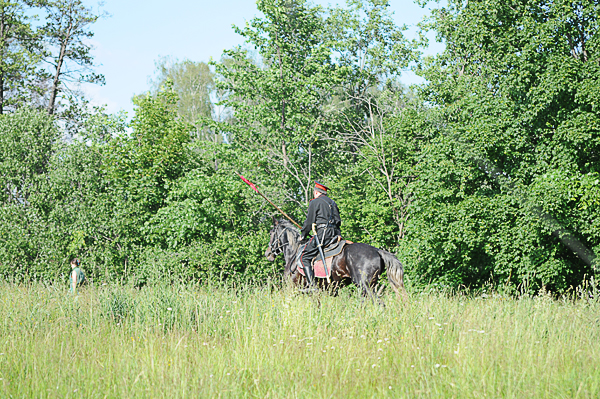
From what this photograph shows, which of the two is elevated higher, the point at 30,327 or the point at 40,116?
the point at 40,116

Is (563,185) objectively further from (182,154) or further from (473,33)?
(182,154)

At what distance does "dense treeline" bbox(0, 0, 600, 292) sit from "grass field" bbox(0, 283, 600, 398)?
5.74 m

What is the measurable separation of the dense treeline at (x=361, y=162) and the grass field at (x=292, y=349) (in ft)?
18.8

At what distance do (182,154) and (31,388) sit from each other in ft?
47.6

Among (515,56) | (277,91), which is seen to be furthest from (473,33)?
(277,91)

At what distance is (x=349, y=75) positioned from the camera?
23562mm

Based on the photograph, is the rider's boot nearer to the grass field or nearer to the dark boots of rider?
the dark boots of rider

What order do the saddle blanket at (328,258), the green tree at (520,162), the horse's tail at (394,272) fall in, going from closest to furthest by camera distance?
the horse's tail at (394,272)
the saddle blanket at (328,258)
the green tree at (520,162)

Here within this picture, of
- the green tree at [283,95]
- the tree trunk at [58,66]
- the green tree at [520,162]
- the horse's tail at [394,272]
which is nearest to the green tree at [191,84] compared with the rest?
the tree trunk at [58,66]

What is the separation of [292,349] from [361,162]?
14398 millimetres

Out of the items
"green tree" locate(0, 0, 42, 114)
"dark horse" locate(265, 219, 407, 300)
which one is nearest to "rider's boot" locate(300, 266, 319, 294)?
"dark horse" locate(265, 219, 407, 300)

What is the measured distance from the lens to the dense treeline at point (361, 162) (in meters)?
12.5

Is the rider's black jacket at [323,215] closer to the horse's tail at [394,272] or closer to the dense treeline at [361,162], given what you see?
the horse's tail at [394,272]

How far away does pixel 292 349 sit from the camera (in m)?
5.53
